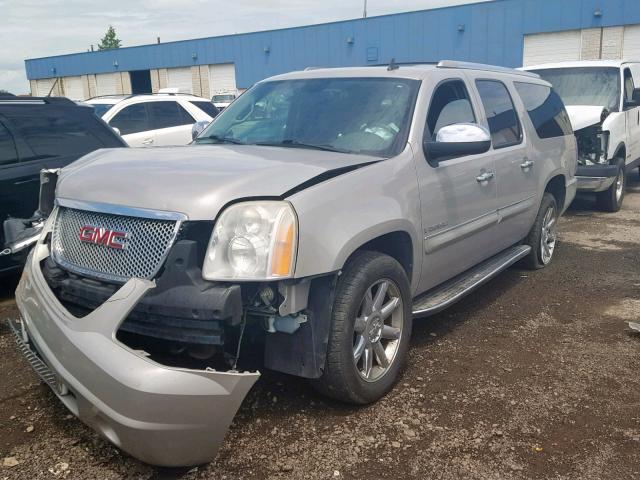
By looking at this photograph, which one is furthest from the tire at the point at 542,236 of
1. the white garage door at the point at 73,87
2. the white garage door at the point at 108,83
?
the white garage door at the point at 73,87

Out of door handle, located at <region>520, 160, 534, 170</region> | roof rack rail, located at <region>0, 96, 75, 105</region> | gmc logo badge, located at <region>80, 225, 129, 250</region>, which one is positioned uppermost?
roof rack rail, located at <region>0, 96, 75, 105</region>

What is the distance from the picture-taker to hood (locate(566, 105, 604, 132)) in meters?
8.60

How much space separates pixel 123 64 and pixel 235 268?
4074cm

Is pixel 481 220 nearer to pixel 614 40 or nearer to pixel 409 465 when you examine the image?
pixel 409 465

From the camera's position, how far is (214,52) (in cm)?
3428

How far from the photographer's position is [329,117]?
3.94m

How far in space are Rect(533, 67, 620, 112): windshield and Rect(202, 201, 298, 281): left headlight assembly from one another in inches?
320

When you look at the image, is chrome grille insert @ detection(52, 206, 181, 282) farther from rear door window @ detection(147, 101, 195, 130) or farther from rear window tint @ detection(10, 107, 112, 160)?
rear door window @ detection(147, 101, 195, 130)

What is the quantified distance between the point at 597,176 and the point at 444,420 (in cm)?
665

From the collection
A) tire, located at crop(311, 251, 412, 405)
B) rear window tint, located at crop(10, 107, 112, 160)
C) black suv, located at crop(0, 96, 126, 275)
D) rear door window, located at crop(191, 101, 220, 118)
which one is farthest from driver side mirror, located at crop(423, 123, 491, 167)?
rear door window, located at crop(191, 101, 220, 118)

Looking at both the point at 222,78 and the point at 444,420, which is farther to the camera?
the point at 222,78

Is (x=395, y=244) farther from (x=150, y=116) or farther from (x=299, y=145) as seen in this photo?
(x=150, y=116)

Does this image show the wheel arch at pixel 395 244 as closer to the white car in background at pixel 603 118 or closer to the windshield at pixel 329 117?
the windshield at pixel 329 117

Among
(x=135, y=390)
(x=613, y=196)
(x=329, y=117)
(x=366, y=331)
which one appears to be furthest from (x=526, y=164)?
(x=613, y=196)
